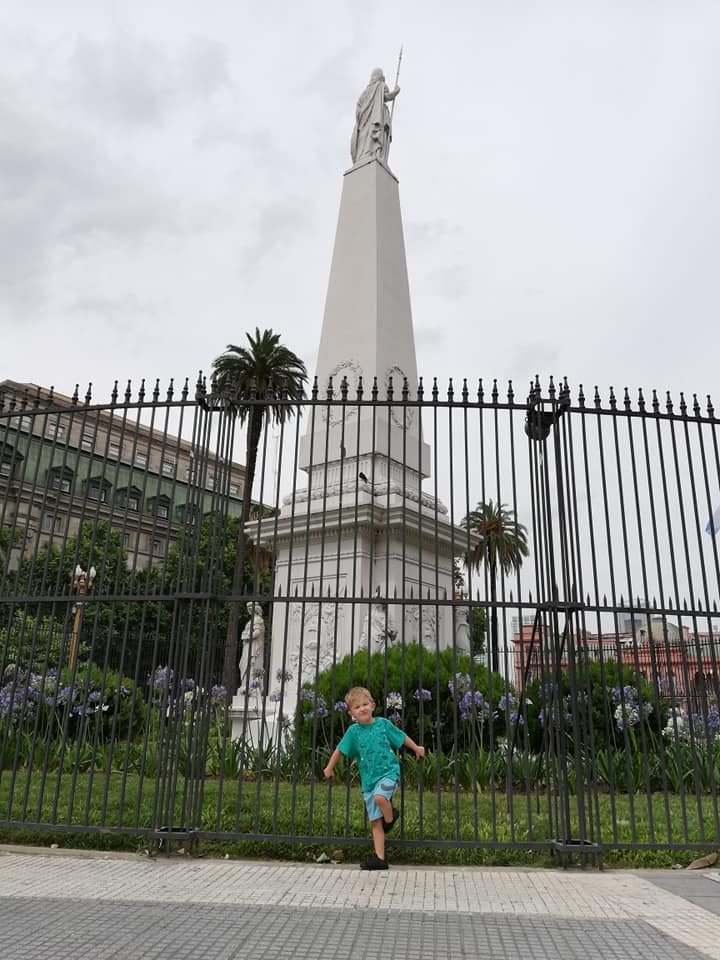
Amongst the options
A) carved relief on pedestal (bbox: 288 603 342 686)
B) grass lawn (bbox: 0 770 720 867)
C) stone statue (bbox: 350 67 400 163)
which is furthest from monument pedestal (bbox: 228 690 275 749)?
stone statue (bbox: 350 67 400 163)

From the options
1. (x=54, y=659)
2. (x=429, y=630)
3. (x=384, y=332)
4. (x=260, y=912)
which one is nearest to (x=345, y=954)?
(x=260, y=912)

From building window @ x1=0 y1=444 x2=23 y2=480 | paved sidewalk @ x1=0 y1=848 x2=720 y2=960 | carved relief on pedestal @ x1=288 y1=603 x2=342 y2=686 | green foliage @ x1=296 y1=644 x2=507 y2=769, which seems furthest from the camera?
carved relief on pedestal @ x1=288 y1=603 x2=342 y2=686

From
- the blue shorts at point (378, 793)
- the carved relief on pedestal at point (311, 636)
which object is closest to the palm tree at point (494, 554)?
the blue shorts at point (378, 793)

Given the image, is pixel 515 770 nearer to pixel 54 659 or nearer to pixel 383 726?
pixel 383 726

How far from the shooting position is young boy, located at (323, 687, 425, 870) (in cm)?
489

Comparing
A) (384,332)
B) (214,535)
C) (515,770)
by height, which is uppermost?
(384,332)

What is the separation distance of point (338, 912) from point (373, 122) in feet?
52.6

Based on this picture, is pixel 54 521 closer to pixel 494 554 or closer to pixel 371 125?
pixel 494 554

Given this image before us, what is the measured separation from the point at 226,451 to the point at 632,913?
13.5 ft

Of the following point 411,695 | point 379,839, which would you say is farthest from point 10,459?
point 411,695

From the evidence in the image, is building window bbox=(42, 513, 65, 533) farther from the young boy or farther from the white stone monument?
the white stone monument

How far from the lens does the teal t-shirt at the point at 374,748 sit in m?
5.00

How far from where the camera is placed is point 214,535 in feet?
18.6

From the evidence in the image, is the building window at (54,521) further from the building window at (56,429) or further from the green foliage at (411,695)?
the green foliage at (411,695)
